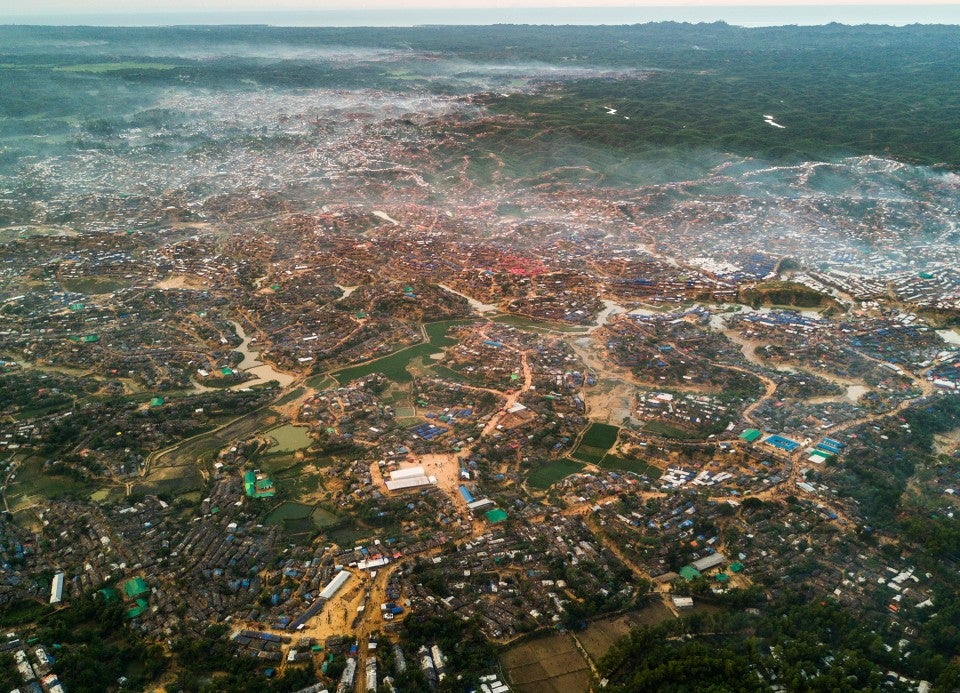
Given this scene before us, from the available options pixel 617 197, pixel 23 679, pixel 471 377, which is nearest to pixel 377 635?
pixel 23 679

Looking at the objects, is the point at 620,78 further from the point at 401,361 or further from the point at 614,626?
the point at 614,626

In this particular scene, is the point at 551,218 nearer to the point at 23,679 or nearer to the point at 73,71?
the point at 23,679

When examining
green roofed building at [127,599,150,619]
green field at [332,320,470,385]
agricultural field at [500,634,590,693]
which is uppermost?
green field at [332,320,470,385]

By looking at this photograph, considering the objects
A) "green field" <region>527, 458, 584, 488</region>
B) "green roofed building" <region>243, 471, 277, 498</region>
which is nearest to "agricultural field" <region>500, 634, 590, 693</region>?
"green field" <region>527, 458, 584, 488</region>

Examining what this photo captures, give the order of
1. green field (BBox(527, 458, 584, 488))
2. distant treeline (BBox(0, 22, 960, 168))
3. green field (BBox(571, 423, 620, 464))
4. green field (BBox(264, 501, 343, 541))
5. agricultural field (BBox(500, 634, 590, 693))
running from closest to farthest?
agricultural field (BBox(500, 634, 590, 693))
green field (BBox(264, 501, 343, 541))
green field (BBox(527, 458, 584, 488))
green field (BBox(571, 423, 620, 464))
distant treeline (BBox(0, 22, 960, 168))

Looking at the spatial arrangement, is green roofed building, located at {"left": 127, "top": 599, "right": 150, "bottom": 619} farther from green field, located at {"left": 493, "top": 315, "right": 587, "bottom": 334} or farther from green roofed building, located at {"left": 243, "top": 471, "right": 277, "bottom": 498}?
green field, located at {"left": 493, "top": 315, "right": 587, "bottom": 334}

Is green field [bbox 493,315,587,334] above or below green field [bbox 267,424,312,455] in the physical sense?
above

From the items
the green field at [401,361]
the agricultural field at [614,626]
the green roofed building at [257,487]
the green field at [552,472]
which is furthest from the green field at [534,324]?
the agricultural field at [614,626]
